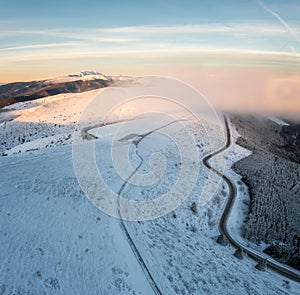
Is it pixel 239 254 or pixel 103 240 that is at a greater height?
pixel 103 240

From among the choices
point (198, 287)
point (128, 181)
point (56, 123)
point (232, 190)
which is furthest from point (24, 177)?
point (56, 123)

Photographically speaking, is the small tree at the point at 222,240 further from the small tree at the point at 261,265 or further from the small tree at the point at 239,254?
the small tree at the point at 261,265

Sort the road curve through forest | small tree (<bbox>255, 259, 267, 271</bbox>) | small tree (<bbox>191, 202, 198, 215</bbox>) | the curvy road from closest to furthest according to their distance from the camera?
the curvy road
small tree (<bbox>255, 259, 267, 271</bbox>)
the road curve through forest
small tree (<bbox>191, 202, 198, 215</bbox>)

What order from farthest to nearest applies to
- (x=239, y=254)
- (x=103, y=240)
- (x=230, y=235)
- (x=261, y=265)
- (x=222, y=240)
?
1. (x=230, y=235)
2. (x=222, y=240)
3. (x=239, y=254)
4. (x=261, y=265)
5. (x=103, y=240)

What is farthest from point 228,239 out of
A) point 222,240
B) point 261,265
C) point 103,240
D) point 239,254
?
point 103,240

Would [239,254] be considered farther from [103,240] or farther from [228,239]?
[103,240]

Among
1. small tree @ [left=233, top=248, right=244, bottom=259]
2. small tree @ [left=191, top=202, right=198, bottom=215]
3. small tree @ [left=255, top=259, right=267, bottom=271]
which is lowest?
small tree @ [left=255, top=259, right=267, bottom=271]

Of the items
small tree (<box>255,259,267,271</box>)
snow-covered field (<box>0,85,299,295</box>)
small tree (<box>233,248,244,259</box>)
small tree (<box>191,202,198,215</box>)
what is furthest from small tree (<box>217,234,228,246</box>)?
small tree (<box>191,202,198,215</box>)

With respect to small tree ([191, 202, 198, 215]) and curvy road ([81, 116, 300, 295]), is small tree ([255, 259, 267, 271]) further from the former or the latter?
small tree ([191, 202, 198, 215])

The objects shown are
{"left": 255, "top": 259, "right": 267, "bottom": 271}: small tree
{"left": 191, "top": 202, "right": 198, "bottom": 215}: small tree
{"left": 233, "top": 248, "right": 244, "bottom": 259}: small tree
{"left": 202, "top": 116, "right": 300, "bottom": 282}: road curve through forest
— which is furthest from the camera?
{"left": 191, "top": 202, "right": 198, "bottom": 215}: small tree
